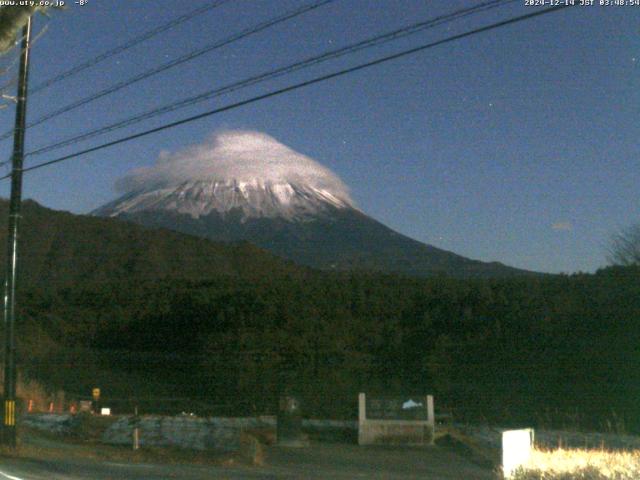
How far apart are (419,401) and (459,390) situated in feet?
55.3

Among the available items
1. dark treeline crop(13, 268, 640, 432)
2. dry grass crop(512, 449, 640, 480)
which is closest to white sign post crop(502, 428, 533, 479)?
dry grass crop(512, 449, 640, 480)

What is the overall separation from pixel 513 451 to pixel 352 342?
105 ft

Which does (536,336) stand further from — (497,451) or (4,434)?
(4,434)

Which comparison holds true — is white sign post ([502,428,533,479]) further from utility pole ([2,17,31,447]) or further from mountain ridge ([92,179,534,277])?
mountain ridge ([92,179,534,277])

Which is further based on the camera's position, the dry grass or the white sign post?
the white sign post

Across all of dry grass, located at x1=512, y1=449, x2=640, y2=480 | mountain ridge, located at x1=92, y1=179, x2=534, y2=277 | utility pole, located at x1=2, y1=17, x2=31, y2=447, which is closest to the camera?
dry grass, located at x1=512, y1=449, x2=640, y2=480

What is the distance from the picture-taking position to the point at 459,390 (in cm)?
3544

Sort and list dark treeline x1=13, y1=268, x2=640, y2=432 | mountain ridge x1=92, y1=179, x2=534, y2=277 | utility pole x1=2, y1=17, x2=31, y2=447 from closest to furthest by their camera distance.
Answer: utility pole x1=2, y1=17, x2=31, y2=447, dark treeline x1=13, y1=268, x2=640, y2=432, mountain ridge x1=92, y1=179, x2=534, y2=277

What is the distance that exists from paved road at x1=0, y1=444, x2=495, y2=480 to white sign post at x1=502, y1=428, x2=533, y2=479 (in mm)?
1785

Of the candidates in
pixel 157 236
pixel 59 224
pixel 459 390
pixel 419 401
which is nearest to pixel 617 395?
pixel 459 390

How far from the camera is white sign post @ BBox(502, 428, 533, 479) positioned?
10.2 metres

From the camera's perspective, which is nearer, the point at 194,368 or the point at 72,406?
the point at 72,406

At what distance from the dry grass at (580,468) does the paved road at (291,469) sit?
173 centimetres

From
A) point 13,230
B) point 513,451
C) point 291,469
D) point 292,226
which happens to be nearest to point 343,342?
point 13,230
